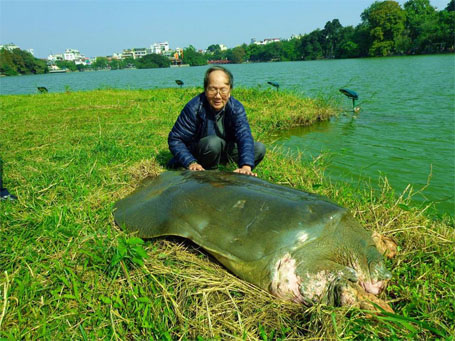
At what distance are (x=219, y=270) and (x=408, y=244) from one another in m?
1.46

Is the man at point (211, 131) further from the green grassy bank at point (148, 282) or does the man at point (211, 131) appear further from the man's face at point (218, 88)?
the green grassy bank at point (148, 282)

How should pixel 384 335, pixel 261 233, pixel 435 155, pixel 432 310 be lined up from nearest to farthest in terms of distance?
pixel 384 335
pixel 432 310
pixel 261 233
pixel 435 155

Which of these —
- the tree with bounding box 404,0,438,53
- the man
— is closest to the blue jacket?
the man

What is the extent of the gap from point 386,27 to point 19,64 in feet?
226

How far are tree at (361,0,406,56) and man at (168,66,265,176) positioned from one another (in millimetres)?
55627

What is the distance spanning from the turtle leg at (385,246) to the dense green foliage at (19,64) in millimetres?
66385

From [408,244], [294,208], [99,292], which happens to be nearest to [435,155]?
[408,244]

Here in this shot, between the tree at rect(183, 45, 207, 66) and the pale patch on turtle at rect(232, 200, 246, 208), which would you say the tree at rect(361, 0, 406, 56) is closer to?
the tree at rect(183, 45, 207, 66)

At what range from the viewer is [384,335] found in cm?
149

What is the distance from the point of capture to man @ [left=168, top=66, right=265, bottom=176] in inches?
120

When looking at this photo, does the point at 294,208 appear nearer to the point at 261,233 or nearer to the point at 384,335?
the point at 261,233

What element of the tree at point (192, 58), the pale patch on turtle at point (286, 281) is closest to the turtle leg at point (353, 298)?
the pale patch on turtle at point (286, 281)

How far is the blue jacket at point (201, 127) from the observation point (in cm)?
316

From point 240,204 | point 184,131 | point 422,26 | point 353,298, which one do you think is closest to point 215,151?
point 184,131
